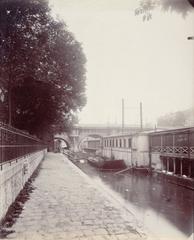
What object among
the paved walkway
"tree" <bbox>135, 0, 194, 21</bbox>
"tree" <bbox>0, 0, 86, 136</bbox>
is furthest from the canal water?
"tree" <bbox>0, 0, 86, 136</bbox>

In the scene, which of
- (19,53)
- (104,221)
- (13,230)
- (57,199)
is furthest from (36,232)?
(19,53)

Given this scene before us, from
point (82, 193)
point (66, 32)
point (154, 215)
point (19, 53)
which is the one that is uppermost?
point (66, 32)

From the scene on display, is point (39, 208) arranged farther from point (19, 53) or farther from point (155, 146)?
point (155, 146)

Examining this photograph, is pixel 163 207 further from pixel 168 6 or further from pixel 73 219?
pixel 168 6

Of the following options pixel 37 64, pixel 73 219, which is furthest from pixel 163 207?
pixel 37 64

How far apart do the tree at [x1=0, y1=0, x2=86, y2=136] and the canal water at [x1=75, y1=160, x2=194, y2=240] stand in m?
7.13

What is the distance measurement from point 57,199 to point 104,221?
2.99m

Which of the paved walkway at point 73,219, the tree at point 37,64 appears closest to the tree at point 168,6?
the paved walkway at point 73,219

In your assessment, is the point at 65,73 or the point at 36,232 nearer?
the point at 36,232

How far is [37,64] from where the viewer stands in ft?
54.2

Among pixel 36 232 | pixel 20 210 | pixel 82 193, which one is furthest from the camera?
pixel 82 193

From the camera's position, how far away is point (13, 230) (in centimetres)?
621

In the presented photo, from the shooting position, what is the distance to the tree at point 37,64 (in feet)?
44.0

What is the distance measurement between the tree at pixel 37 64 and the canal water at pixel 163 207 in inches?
281
